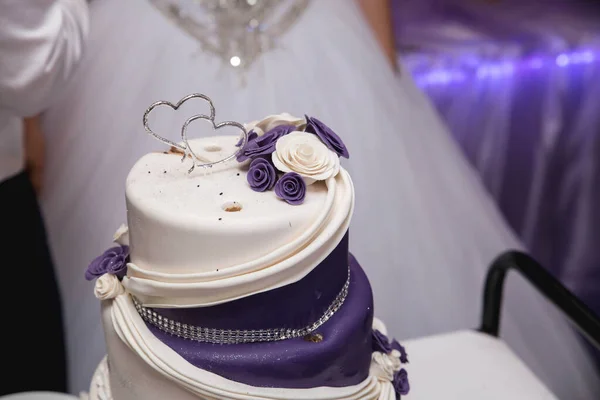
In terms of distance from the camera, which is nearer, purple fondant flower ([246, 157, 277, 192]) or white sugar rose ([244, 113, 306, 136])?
purple fondant flower ([246, 157, 277, 192])

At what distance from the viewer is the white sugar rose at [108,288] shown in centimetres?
70

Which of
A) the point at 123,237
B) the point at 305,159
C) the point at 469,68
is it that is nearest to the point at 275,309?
the point at 305,159

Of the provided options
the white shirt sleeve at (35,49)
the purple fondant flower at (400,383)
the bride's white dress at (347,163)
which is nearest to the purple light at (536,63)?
the bride's white dress at (347,163)

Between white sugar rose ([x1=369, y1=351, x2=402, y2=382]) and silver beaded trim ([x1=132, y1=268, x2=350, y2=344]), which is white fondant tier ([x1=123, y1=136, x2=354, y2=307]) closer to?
silver beaded trim ([x1=132, y1=268, x2=350, y2=344])

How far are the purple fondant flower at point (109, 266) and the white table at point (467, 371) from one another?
52 centimetres

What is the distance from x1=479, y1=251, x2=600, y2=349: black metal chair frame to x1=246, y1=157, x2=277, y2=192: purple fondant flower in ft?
2.28

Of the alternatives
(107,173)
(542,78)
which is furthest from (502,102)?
(107,173)

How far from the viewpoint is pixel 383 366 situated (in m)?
0.76

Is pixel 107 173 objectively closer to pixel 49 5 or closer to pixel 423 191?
pixel 49 5

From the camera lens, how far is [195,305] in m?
0.62

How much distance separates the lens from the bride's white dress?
1.33 metres

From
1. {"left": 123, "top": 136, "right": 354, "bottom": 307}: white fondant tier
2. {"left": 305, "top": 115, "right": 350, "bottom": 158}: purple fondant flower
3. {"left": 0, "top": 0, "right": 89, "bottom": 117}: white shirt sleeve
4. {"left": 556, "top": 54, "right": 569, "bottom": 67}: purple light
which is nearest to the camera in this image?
{"left": 123, "top": 136, "right": 354, "bottom": 307}: white fondant tier

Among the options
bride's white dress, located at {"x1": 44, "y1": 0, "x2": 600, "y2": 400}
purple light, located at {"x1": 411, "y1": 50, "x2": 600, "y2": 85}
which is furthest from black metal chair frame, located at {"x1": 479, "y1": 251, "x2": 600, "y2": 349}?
purple light, located at {"x1": 411, "y1": 50, "x2": 600, "y2": 85}

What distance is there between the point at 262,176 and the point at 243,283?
0.13 metres
